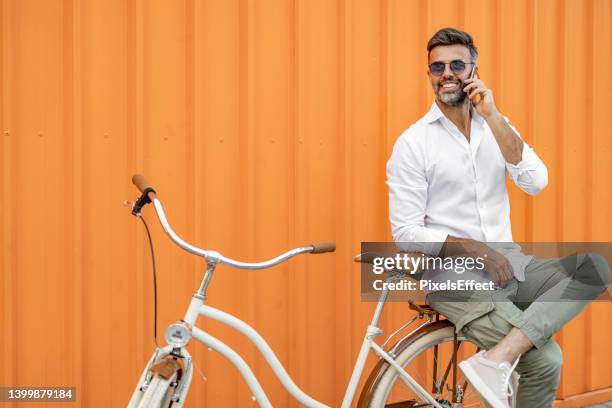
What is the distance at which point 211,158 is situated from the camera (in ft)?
10.6

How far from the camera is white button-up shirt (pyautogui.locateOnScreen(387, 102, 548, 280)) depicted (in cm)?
297

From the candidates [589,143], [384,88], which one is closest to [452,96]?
[384,88]

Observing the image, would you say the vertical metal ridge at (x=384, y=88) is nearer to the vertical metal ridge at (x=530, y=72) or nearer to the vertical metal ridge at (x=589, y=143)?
the vertical metal ridge at (x=530, y=72)

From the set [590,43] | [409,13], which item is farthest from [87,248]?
[590,43]

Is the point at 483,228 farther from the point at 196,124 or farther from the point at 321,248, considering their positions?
the point at 196,124

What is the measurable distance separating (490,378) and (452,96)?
48.3 inches

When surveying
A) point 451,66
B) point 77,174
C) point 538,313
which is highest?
point 451,66

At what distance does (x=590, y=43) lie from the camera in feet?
14.5

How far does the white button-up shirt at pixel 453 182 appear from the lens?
2.97 meters

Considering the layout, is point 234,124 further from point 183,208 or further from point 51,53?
point 51,53

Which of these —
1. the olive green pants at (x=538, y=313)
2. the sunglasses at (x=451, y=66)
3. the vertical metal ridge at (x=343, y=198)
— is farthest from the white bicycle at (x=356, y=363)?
the sunglasses at (x=451, y=66)

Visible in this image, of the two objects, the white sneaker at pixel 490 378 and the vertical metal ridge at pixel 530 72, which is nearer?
the white sneaker at pixel 490 378

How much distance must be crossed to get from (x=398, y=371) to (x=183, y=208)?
3.94ft

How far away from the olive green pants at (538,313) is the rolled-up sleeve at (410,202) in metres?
0.24
